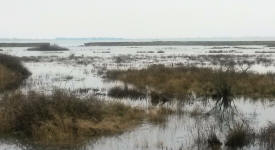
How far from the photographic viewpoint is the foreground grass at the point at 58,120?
1300 centimetres

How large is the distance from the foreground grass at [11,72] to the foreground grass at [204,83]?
7.81 metres

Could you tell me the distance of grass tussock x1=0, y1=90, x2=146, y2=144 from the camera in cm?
1302

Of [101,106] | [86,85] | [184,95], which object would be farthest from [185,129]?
[86,85]

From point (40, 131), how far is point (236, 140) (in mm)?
6008

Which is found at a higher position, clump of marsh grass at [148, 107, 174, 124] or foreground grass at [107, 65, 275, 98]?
foreground grass at [107, 65, 275, 98]

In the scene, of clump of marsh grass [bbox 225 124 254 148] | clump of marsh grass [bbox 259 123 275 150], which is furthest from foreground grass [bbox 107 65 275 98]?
clump of marsh grass [bbox 225 124 254 148]

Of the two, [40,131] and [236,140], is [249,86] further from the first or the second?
[40,131]

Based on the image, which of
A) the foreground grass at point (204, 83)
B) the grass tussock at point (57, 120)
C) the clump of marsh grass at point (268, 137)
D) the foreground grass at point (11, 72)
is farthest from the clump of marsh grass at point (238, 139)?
the foreground grass at point (11, 72)

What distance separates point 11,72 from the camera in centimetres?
3278

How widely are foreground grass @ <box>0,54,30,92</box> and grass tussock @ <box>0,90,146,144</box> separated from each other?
503 inches

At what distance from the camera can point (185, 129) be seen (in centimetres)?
1375

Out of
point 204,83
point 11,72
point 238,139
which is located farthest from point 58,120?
point 11,72

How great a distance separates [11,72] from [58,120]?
2090cm

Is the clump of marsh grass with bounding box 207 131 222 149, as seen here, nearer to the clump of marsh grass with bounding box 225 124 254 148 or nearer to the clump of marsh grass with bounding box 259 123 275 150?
the clump of marsh grass with bounding box 225 124 254 148
